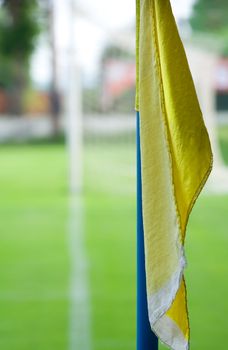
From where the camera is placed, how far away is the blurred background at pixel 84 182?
2.46 meters

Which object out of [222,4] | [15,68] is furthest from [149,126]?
[15,68]

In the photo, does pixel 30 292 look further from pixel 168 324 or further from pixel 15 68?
pixel 15 68

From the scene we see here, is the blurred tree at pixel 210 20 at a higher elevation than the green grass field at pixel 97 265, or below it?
higher

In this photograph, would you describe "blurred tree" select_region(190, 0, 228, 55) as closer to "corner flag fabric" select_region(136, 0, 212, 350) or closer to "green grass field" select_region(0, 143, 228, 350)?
"green grass field" select_region(0, 143, 228, 350)

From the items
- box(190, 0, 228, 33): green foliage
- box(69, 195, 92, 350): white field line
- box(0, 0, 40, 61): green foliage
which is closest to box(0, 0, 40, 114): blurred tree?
box(0, 0, 40, 61): green foliage

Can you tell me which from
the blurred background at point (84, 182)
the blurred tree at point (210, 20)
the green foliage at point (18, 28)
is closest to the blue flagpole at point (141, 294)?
the blurred background at point (84, 182)

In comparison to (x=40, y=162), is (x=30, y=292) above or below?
above

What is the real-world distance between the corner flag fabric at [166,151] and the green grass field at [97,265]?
0.92 metres

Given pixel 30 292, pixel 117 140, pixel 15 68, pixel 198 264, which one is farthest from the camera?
pixel 15 68

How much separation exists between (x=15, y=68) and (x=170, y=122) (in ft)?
37.7

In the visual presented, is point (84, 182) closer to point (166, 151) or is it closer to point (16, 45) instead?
point (166, 151)

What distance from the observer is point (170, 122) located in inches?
48.4

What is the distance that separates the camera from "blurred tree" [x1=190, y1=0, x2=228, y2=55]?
701cm

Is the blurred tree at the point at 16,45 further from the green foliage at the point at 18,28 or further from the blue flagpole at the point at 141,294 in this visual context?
the blue flagpole at the point at 141,294
